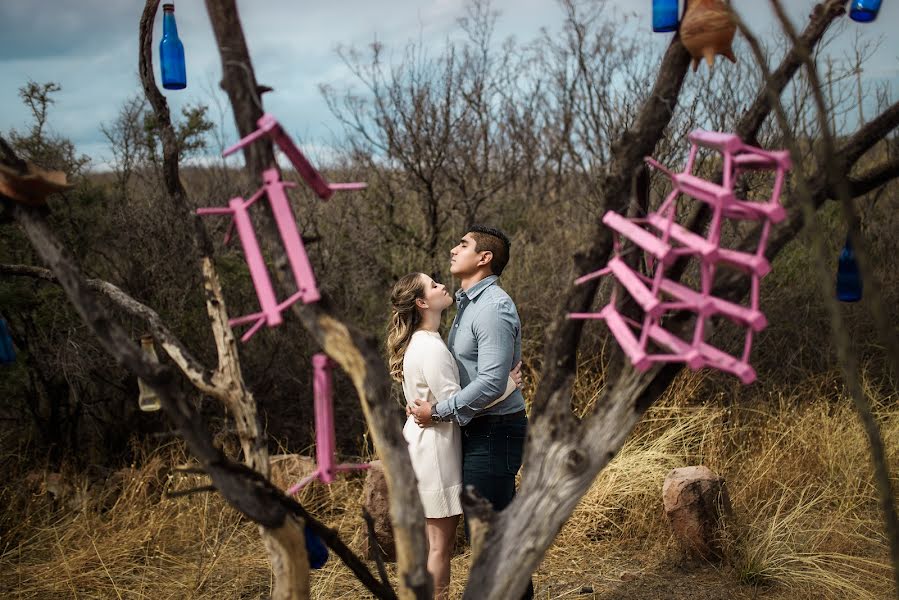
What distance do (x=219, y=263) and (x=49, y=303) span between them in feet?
3.88

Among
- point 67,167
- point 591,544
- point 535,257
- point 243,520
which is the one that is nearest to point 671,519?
point 591,544

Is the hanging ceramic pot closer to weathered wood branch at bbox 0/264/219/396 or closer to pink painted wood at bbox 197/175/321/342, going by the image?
pink painted wood at bbox 197/175/321/342

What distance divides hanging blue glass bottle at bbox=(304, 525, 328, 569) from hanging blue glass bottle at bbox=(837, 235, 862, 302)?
5.81ft

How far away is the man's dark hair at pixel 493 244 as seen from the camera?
3.34m

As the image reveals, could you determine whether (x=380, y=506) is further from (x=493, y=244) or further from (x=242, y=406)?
(x=242, y=406)

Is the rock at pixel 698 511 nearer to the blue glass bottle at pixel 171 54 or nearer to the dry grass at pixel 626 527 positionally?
the dry grass at pixel 626 527

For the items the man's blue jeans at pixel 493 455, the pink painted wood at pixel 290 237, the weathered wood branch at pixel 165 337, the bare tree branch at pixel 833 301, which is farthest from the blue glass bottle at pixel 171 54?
the bare tree branch at pixel 833 301

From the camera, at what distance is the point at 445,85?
8.41 meters

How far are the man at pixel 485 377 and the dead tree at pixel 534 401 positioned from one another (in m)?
1.07

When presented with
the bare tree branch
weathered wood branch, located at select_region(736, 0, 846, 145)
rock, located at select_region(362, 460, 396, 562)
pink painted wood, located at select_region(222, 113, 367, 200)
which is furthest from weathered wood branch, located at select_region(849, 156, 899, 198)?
rock, located at select_region(362, 460, 396, 562)

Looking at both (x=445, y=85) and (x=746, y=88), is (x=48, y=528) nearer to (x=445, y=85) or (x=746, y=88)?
(x=445, y=85)

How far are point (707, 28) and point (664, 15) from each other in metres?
0.29

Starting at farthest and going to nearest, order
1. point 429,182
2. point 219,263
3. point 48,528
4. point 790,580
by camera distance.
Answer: point 429,182, point 219,263, point 48,528, point 790,580

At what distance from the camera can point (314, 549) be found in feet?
6.77
